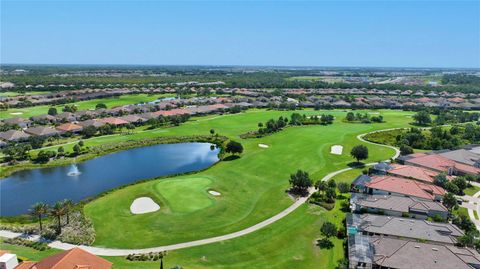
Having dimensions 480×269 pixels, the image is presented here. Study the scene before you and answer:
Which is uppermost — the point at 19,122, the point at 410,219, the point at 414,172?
the point at 19,122

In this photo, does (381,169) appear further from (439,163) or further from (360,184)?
(439,163)

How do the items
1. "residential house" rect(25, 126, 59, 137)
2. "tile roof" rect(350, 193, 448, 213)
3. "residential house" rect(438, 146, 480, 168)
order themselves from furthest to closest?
"residential house" rect(25, 126, 59, 137), "residential house" rect(438, 146, 480, 168), "tile roof" rect(350, 193, 448, 213)

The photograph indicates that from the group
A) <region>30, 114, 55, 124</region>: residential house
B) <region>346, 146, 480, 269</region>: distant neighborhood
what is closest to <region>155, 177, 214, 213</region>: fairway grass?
<region>346, 146, 480, 269</region>: distant neighborhood

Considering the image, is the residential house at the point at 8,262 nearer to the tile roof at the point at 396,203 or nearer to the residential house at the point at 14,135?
the tile roof at the point at 396,203

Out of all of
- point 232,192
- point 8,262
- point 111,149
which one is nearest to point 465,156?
point 232,192

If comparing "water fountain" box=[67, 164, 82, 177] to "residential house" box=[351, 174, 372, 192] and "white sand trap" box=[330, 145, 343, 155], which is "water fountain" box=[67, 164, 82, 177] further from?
"white sand trap" box=[330, 145, 343, 155]
